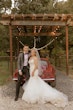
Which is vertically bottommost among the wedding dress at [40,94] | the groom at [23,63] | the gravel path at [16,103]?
the gravel path at [16,103]

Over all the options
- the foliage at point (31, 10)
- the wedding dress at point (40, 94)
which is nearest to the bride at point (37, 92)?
the wedding dress at point (40, 94)

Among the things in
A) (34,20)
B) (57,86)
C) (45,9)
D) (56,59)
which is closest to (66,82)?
(57,86)

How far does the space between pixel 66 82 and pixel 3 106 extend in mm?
4802

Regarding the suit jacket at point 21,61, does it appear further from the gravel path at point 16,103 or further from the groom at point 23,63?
the gravel path at point 16,103

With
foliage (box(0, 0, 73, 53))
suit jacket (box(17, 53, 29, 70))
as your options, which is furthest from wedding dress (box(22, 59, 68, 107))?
foliage (box(0, 0, 73, 53))

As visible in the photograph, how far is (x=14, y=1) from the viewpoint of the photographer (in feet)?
84.0

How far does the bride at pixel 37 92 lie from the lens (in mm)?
7783

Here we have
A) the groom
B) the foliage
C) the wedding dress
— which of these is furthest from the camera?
the foliage

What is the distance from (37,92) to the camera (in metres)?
8.09

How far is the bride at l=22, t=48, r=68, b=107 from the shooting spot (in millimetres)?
7783

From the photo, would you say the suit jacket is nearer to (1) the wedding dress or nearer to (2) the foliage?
(1) the wedding dress

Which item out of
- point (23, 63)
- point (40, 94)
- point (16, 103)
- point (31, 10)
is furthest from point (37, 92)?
point (31, 10)

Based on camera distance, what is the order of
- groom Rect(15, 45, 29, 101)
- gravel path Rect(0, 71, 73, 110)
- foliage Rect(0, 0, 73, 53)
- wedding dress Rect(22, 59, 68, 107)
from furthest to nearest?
foliage Rect(0, 0, 73, 53) → groom Rect(15, 45, 29, 101) → wedding dress Rect(22, 59, 68, 107) → gravel path Rect(0, 71, 73, 110)

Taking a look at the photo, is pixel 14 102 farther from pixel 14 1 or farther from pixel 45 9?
pixel 14 1
